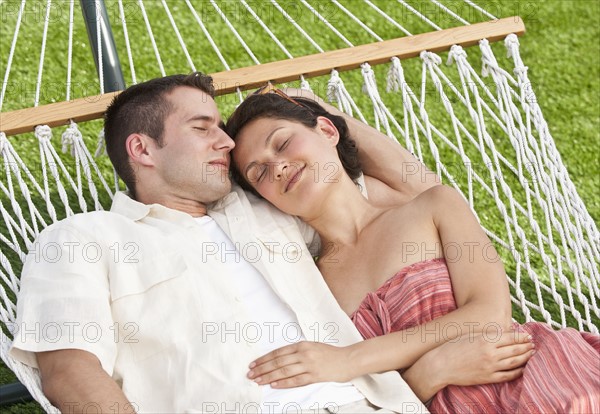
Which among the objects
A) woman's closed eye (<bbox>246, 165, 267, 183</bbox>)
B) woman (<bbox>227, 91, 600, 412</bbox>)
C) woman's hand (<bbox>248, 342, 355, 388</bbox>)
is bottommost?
woman's hand (<bbox>248, 342, 355, 388</bbox>)

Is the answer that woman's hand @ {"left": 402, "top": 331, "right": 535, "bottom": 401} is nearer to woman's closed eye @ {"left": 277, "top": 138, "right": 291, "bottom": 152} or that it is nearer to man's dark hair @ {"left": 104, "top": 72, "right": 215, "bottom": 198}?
woman's closed eye @ {"left": 277, "top": 138, "right": 291, "bottom": 152}

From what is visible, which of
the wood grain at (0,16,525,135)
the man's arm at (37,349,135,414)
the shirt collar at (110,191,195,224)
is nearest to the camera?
the man's arm at (37,349,135,414)

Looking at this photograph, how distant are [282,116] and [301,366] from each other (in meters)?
0.61

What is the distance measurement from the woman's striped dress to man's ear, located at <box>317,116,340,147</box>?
390 mm

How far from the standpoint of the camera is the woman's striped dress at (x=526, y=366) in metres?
1.59

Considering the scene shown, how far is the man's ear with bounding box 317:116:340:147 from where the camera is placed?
2123 mm

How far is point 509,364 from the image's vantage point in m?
1.72

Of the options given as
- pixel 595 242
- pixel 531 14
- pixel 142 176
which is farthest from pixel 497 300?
pixel 531 14

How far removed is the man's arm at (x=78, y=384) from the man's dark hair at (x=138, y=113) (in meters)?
0.57

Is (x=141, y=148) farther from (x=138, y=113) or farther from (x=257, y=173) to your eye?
(x=257, y=173)

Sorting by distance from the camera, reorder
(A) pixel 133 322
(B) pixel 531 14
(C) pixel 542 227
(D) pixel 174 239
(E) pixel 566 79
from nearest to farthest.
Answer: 1. (A) pixel 133 322
2. (D) pixel 174 239
3. (C) pixel 542 227
4. (E) pixel 566 79
5. (B) pixel 531 14

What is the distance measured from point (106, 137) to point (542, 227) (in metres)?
1.68

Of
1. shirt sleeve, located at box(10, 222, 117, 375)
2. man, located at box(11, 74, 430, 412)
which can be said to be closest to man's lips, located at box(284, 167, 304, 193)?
man, located at box(11, 74, 430, 412)

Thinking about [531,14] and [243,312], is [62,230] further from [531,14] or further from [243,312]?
[531,14]
